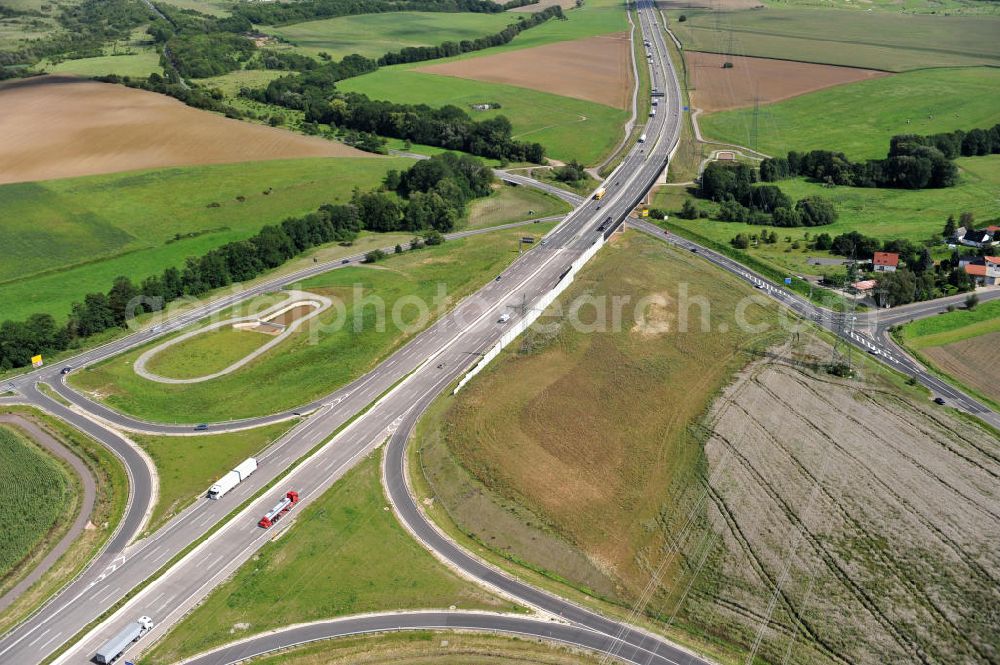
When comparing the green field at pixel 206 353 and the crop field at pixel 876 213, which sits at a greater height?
the crop field at pixel 876 213

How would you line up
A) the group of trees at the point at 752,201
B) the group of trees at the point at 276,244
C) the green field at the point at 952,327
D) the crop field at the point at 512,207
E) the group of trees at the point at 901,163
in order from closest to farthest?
1. the group of trees at the point at 276,244
2. the green field at the point at 952,327
3. the group of trees at the point at 752,201
4. the crop field at the point at 512,207
5. the group of trees at the point at 901,163


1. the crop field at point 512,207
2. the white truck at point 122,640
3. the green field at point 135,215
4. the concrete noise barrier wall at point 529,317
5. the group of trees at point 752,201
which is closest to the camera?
the white truck at point 122,640

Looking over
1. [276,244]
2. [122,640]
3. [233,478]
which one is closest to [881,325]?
[233,478]

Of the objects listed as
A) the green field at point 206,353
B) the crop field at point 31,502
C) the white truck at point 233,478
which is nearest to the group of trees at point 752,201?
the green field at point 206,353

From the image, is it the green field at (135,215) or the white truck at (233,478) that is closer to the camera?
the white truck at (233,478)

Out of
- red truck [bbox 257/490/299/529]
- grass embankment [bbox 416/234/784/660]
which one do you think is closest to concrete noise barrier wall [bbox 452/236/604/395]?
grass embankment [bbox 416/234/784/660]

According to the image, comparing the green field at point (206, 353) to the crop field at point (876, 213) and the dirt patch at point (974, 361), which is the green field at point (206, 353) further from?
the dirt patch at point (974, 361)
